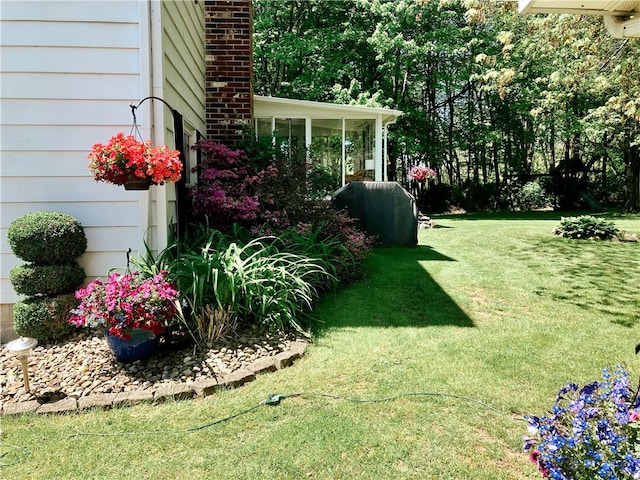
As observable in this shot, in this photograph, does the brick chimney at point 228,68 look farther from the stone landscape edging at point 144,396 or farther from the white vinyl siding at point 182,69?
the stone landscape edging at point 144,396

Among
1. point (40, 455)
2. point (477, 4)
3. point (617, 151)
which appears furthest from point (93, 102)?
point (617, 151)

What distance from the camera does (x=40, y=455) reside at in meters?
2.23

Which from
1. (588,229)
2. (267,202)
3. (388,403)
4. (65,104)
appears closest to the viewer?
(388,403)

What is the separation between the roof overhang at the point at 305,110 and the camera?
9266mm

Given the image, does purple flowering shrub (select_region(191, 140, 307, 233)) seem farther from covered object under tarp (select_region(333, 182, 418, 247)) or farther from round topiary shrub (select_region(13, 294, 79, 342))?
round topiary shrub (select_region(13, 294, 79, 342))

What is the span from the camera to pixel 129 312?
3008 millimetres

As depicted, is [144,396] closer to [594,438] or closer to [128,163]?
[128,163]

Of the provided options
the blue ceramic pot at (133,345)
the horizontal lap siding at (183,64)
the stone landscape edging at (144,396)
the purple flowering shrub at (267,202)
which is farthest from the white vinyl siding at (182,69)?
the stone landscape edging at (144,396)

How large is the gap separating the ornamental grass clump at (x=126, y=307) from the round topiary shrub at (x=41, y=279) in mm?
577

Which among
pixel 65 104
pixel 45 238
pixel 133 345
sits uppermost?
pixel 65 104

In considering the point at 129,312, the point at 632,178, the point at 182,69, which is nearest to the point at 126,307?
the point at 129,312

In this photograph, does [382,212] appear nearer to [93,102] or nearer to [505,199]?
[93,102]

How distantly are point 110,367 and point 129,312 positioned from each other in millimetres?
510

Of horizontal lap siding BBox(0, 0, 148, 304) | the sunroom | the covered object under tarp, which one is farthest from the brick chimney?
horizontal lap siding BBox(0, 0, 148, 304)
